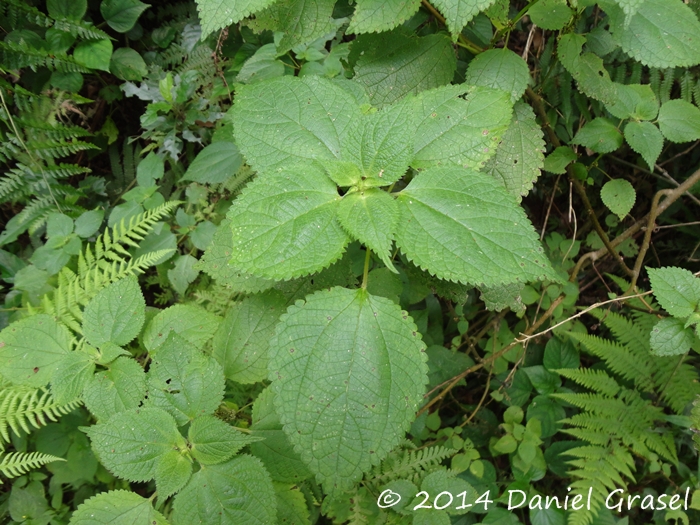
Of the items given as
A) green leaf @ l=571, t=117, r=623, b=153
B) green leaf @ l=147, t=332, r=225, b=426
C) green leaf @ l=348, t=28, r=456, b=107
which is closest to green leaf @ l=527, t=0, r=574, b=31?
green leaf @ l=348, t=28, r=456, b=107

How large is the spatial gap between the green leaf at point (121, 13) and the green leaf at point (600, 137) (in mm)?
2571

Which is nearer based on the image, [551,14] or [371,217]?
[371,217]

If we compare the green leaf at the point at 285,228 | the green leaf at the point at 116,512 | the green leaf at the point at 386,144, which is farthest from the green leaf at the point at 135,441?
the green leaf at the point at 386,144

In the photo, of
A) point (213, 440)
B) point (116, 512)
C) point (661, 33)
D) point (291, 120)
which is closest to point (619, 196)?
point (661, 33)

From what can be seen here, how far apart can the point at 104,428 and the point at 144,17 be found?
9.03 feet

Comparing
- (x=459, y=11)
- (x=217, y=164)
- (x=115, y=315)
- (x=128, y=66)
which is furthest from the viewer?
(x=128, y=66)

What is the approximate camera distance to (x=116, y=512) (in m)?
1.50

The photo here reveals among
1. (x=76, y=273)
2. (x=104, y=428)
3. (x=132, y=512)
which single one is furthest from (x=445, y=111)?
(x=76, y=273)

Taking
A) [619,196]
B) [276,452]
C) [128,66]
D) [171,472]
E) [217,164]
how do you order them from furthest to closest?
[128,66], [217,164], [619,196], [276,452], [171,472]

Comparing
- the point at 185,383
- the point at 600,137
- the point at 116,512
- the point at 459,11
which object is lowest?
the point at 116,512

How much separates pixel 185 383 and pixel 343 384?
2.19ft

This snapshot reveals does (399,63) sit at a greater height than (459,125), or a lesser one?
greater

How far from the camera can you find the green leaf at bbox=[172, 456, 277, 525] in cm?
137

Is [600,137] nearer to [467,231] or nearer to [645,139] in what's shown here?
[645,139]
